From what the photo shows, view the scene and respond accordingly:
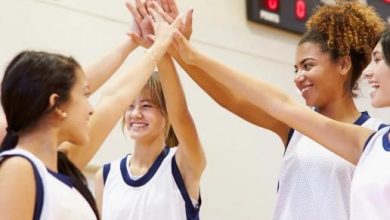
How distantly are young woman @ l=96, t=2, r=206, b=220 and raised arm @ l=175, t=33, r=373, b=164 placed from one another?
0.16 meters

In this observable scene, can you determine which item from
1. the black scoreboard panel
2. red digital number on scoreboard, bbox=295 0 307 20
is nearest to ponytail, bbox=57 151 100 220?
the black scoreboard panel

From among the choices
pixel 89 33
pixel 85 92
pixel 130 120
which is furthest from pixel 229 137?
pixel 85 92

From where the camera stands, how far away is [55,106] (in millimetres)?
1520

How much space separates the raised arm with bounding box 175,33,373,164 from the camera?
6.18 ft

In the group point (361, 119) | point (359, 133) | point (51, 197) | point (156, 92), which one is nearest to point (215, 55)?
point (156, 92)

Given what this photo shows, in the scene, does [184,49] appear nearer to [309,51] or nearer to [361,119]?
[309,51]

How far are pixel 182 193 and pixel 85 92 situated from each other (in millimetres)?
706

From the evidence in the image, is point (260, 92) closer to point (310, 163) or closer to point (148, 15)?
point (310, 163)

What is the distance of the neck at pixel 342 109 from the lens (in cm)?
212

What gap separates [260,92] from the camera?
6.61 ft

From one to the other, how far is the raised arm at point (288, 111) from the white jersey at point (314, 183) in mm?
115

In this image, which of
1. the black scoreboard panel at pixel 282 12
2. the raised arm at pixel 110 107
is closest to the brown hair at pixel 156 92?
the raised arm at pixel 110 107

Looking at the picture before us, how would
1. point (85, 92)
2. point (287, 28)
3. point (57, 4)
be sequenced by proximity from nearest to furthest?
point (85, 92)
point (57, 4)
point (287, 28)

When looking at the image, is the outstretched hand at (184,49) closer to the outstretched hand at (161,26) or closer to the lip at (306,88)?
the outstretched hand at (161,26)
